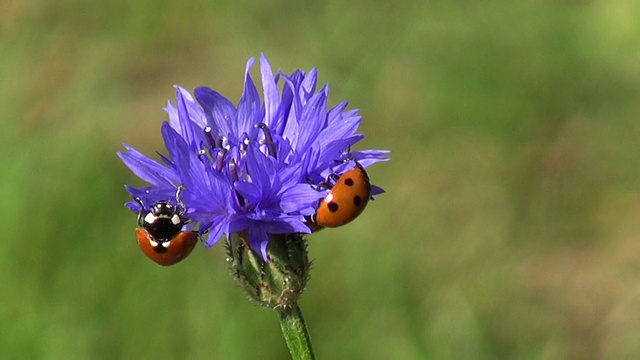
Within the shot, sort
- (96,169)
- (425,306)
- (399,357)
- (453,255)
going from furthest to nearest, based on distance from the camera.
→ (96,169), (453,255), (425,306), (399,357)

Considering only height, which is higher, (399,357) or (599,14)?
(599,14)

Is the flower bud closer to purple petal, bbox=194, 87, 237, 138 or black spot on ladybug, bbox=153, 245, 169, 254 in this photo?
black spot on ladybug, bbox=153, 245, 169, 254

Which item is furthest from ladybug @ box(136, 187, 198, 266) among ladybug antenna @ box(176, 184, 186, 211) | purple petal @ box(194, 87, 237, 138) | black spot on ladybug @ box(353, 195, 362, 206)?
black spot on ladybug @ box(353, 195, 362, 206)

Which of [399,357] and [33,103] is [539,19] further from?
[33,103]

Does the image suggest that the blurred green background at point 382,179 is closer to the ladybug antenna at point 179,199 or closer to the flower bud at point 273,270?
the flower bud at point 273,270

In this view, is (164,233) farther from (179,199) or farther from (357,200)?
(357,200)

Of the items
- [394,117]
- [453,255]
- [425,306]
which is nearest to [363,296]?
[425,306]
